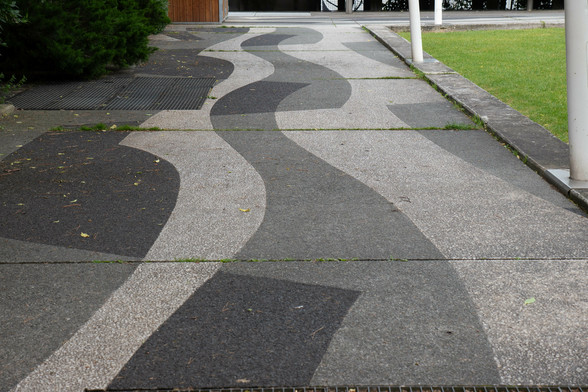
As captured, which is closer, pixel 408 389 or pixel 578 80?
pixel 408 389

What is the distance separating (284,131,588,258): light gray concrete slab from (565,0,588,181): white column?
416 mm

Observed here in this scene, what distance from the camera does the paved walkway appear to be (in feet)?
10.2

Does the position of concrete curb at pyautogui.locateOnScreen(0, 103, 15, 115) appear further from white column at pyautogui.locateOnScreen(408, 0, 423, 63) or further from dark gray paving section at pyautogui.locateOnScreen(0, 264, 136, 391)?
white column at pyautogui.locateOnScreen(408, 0, 423, 63)

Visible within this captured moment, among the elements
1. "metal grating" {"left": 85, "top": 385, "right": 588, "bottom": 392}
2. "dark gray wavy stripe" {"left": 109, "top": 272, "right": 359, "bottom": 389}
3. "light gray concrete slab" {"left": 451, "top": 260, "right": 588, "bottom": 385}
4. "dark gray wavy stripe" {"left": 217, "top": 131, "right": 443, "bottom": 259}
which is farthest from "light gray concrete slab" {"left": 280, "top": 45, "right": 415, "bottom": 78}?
"metal grating" {"left": 85, "top": 385, "right": 588, "bottom": 392}

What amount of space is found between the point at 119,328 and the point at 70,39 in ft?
24.7

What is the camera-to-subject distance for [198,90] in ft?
32.6

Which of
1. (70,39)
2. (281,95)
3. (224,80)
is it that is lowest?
(281,95)

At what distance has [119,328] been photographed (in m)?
3.39

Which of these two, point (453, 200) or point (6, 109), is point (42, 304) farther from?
point (6, 109)

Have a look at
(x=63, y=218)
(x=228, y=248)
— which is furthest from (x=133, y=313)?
(x=63, y=218)

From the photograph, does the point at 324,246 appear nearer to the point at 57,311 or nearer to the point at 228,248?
the point at 228,248

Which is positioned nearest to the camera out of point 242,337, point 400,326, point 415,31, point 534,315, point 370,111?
point 242,337

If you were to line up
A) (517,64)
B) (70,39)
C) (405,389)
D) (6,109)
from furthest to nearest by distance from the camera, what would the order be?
(517,64), (70,39), (6,109), (405,389)

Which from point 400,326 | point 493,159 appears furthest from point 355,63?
point 400,326
